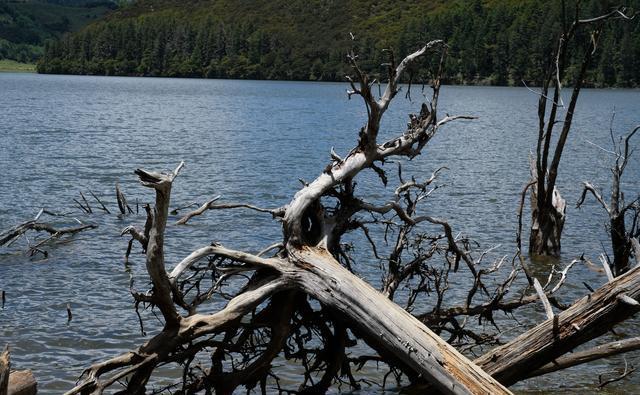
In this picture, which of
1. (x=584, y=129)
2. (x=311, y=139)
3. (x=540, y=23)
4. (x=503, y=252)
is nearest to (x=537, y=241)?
(x=503, y=252)

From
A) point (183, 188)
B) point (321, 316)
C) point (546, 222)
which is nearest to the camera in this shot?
point (321, 316)

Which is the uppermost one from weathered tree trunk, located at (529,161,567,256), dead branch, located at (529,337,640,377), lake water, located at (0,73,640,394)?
dead branch, located at (529,337,640,377)

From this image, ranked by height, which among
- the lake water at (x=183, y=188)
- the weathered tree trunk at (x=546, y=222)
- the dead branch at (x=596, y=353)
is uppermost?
the dead branch at (x=596, y=353)

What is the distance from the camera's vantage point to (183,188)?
30.5 meters

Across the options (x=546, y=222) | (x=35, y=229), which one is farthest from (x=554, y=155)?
(x=35, y=229)

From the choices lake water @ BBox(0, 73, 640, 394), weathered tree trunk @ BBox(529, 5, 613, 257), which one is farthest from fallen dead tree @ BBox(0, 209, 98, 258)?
weathered tree trunk @ BBox(529, 5, 613, 257)

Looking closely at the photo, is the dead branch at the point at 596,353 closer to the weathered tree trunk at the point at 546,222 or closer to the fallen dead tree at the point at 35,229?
the weathered tree trunk at the point at 546,222

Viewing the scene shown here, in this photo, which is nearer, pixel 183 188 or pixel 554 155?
pixel 554 155

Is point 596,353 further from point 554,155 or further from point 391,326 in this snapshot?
point 554,155

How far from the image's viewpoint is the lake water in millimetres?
13172

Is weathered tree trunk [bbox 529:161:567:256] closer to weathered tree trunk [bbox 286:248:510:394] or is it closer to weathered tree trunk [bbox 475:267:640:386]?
weathered tree trunk [bbox 475:267:640:386]

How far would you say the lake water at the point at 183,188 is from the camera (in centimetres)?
1317

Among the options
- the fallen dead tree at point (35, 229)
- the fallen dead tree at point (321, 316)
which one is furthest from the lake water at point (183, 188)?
the fallen dead tree at point (321, 316)

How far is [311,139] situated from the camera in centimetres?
5494
